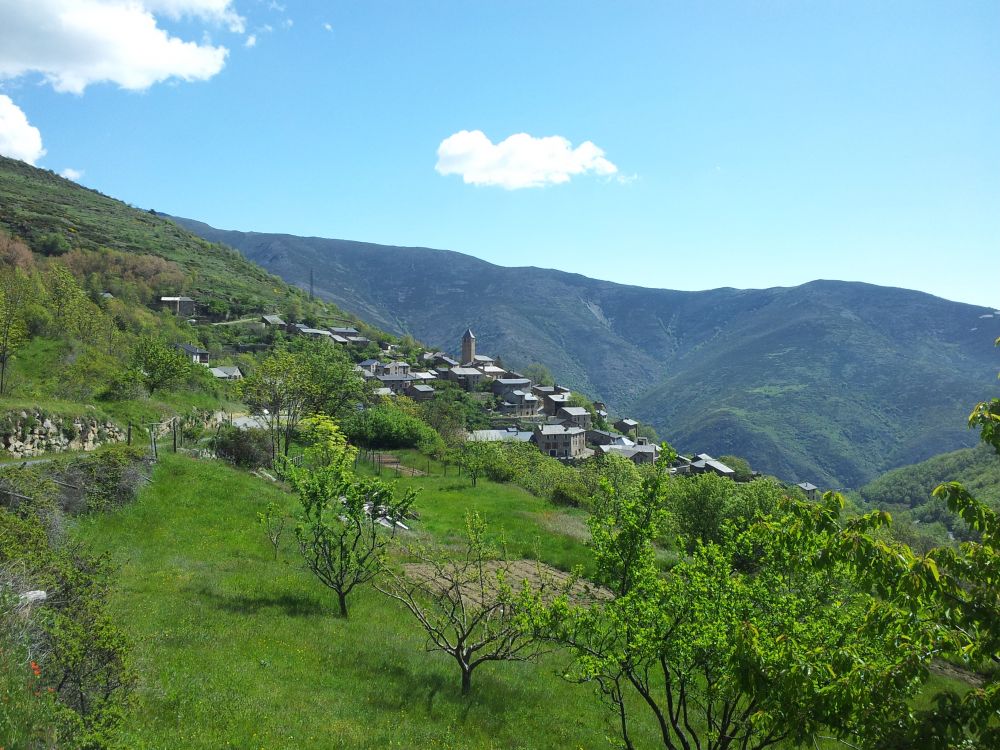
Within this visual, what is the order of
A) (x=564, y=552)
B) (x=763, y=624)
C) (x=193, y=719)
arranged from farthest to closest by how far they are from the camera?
1. (x=564, y=552)
2. (x=193, y=719)
3. (x=763, y=624)

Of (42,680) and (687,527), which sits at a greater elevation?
(42,680)

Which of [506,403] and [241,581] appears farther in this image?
[506,403]

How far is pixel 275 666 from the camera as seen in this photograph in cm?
1300

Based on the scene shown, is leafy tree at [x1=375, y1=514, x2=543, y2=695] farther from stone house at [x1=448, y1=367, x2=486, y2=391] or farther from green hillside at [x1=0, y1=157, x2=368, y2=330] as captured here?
stone house at [x1=448, y1=367, x2=486, y2=391]

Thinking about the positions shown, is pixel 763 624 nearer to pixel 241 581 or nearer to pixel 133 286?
pixel 241 581

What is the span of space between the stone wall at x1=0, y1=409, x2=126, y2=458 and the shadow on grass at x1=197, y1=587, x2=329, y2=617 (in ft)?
38.6

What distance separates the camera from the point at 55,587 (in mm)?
8867

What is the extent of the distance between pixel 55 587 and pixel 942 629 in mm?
11849

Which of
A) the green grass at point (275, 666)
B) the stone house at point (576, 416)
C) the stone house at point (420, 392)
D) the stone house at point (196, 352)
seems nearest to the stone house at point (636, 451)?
the stone house at point (576, 416)

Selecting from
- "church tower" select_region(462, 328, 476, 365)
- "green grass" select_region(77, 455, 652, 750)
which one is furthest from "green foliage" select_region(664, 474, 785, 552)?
"church tower" select_region(462, 328, 476, 365)

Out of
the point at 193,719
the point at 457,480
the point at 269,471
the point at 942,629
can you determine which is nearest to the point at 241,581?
the point at 193,719

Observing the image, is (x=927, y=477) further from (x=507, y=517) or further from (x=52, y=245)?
(x=52, y=245)

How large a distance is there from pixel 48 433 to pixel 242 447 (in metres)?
10.8

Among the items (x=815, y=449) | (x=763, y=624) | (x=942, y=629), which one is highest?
(x=942, y=629)
